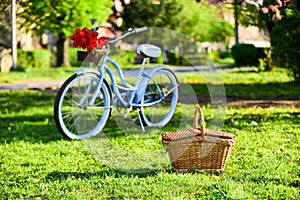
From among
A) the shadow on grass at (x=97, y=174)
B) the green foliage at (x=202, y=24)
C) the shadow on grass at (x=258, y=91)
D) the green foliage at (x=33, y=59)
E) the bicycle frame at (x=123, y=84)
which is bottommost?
the shadow on grass at (x=97, y=174)

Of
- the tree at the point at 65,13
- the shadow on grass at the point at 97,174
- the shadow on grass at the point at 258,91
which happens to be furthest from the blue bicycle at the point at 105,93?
the tree at the point at 65,13

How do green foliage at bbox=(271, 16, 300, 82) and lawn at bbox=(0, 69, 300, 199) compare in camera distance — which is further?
green foliage at bbox=(271, 16, 300, 82)

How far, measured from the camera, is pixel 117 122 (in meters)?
7.06

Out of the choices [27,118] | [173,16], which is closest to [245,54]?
[173,16]

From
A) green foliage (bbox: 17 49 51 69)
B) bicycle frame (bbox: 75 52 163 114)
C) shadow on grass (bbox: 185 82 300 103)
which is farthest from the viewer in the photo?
green foliage (bbox: 17 49 51 69)

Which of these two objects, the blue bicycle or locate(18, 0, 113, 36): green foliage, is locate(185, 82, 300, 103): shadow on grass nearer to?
the blue bicycle

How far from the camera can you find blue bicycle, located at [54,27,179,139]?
232 inches

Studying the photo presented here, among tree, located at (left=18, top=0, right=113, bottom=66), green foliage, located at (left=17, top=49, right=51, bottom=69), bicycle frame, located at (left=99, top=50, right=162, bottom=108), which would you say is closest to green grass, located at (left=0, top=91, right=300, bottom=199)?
bicycle frame, located at (left=99, top=50, right=162, bottom=108)

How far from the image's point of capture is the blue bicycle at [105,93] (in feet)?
19.4

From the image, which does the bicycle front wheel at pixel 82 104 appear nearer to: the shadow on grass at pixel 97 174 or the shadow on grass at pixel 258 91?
the shadow on grass at pixel 97 174

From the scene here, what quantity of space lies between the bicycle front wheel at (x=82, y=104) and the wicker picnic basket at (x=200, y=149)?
1.82 meters

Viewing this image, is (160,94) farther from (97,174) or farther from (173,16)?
(173,16)

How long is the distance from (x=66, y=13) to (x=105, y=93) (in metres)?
9.91

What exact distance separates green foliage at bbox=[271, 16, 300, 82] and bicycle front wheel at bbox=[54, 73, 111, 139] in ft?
17.7
